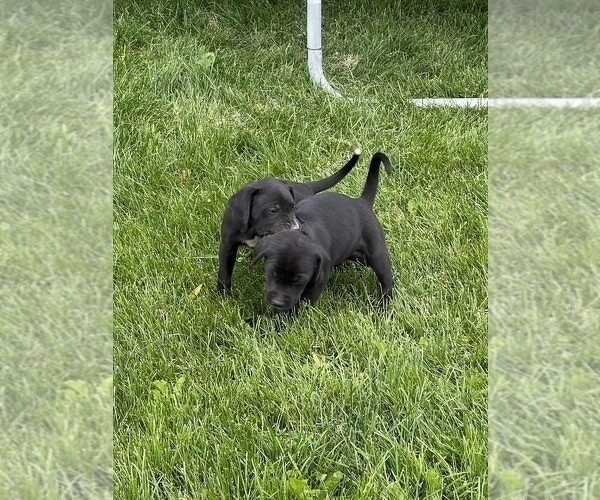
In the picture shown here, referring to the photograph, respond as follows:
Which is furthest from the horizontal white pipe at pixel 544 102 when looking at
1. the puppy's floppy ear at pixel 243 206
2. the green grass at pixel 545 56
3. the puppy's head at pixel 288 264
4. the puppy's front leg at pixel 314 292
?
the puppy's floppy ear at pixel 243 206

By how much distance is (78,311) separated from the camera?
0.84m

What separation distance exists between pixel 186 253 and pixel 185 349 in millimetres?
825

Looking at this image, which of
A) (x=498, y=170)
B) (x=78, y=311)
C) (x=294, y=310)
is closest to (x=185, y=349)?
(x=294, y=310)

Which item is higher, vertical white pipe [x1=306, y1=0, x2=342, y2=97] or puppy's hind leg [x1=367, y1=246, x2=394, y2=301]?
vertical white pipe [x1=306, y1=0, x2=342, y2=97]

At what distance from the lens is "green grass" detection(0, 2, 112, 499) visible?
81 centimetres

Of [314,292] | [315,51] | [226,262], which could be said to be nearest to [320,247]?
[314,292]

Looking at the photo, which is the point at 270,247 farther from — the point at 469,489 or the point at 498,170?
the point at 498,170

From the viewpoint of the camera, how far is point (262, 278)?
3.61 metres

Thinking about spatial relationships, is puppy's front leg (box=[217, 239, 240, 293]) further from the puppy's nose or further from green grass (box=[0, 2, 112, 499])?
green grass (box=[0, 2, 112, 499])

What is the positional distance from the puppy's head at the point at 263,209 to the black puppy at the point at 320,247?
104 millimetres

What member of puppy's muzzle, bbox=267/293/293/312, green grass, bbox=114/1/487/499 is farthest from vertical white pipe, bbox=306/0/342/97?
puppy's muzzle, bbox=267/293/293/312

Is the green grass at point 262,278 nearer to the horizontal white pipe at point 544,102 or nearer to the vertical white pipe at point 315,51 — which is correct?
the vertical white pipe at point 315,51

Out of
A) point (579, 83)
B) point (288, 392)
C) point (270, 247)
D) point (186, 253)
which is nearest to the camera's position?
point (579, 83)

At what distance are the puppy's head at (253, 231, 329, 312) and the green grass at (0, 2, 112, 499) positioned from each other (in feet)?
6.75
